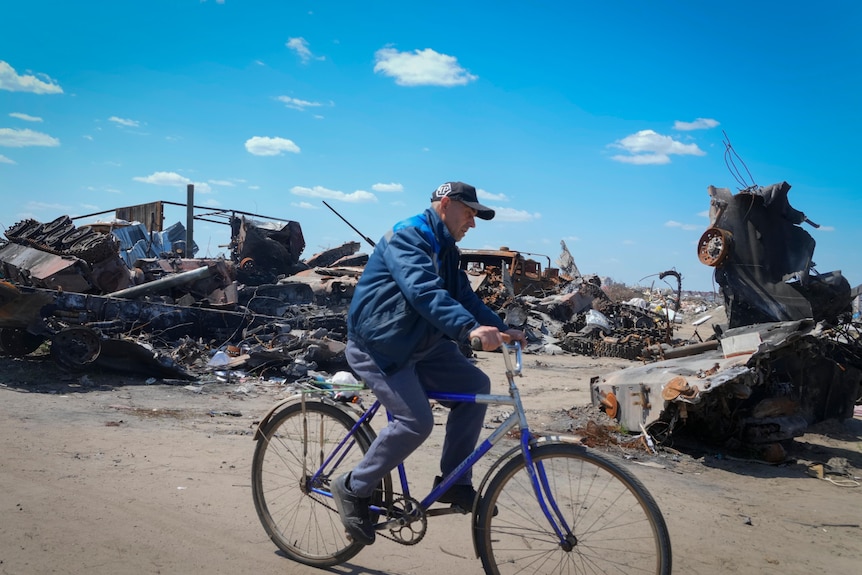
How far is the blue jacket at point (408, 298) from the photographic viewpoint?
8.45 feet

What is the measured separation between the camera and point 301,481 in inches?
131

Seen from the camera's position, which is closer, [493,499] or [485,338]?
[485,338]

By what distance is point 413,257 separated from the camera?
2.70m

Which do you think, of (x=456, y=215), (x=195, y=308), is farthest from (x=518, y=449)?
(x=195, y=308)

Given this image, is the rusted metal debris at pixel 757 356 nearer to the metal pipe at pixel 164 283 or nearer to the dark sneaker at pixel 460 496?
the dark sneaker at pixel 460 496

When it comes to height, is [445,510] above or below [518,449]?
below

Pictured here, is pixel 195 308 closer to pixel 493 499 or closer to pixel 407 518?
pixel 407 518

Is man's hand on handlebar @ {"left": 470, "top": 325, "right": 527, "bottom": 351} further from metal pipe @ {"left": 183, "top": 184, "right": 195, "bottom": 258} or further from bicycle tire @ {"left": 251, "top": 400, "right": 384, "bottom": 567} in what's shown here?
metal pipe @ {"left": 183, "top": 184, "right": 195, "bottom": 258}

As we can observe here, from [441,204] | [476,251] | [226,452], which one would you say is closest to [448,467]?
[441,204]

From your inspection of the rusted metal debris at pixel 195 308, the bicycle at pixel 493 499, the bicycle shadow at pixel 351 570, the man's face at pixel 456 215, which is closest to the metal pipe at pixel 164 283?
the rusted metal debris at pixel 195 308

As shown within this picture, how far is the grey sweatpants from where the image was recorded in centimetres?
274

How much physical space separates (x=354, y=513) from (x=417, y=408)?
64 centimetres

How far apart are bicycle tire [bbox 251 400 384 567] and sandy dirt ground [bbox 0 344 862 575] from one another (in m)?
0.10

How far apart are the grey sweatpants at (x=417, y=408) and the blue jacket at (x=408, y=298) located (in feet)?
0.25
